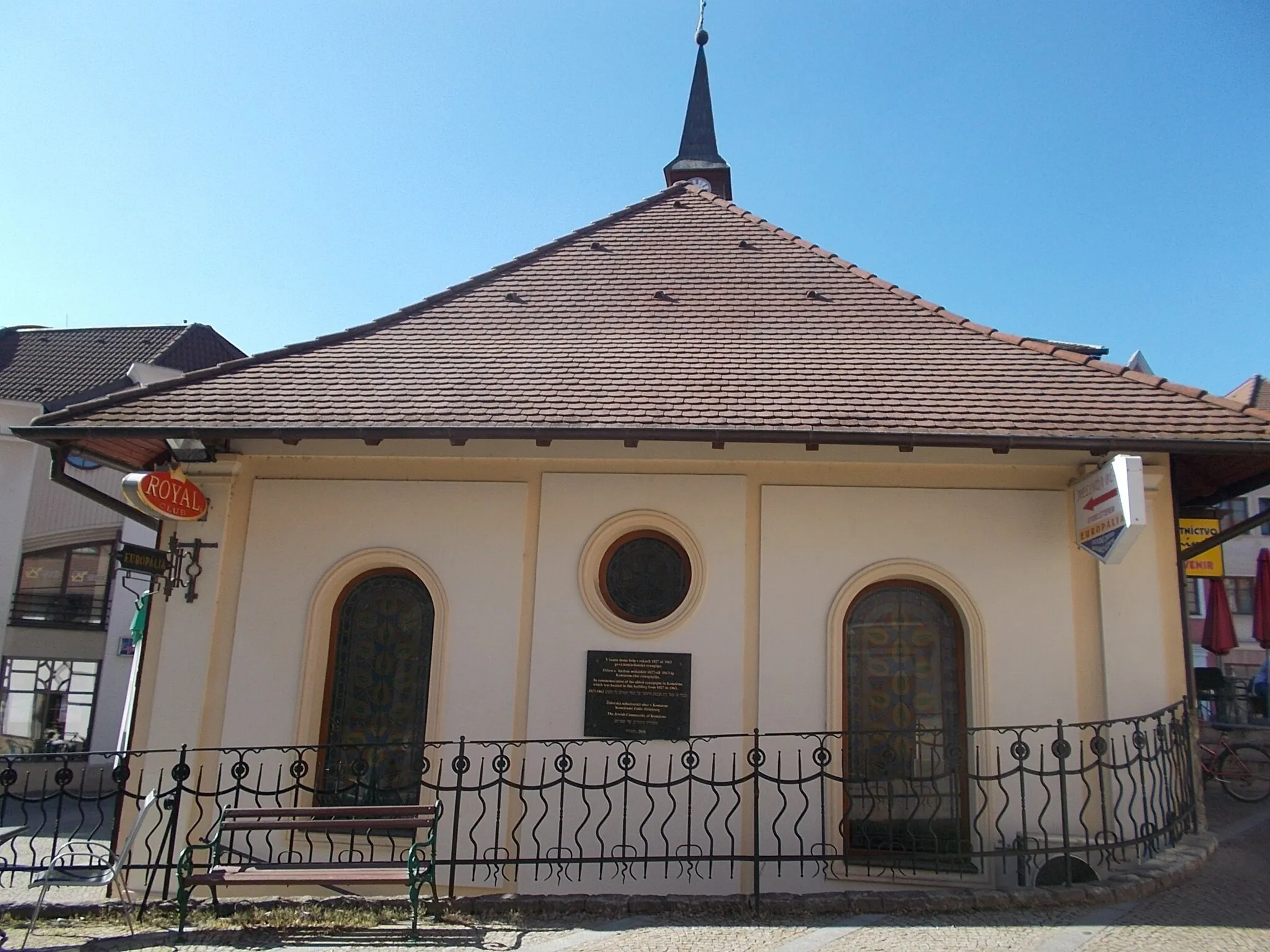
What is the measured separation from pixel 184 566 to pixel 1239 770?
1067 cm

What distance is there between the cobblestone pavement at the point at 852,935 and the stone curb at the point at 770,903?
8cm

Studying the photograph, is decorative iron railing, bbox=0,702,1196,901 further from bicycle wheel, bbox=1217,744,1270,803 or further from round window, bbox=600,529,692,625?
bicycle wheel, bbox=1217,744,1270,803

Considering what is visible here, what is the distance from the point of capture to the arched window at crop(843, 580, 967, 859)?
7.56m

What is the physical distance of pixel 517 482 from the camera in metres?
8.29

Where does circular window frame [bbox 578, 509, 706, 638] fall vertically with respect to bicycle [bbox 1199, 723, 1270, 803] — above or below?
above

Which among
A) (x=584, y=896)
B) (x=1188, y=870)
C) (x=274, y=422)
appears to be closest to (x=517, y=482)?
(x=274, y=422)

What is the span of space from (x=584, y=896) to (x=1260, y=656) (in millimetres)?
36656

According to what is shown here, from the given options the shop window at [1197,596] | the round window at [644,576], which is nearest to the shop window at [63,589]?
the round window at [644,576]

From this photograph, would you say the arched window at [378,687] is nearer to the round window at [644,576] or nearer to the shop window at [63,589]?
the round window at [644,576]

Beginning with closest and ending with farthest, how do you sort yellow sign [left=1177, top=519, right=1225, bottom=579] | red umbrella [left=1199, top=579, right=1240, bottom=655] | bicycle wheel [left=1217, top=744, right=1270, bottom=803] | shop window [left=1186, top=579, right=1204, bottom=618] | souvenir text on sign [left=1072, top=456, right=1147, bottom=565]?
souvenir text on sign [left=1072, top=456, right=1147, bottom=565] < yellow sign [left=1177, top=519, right=1225, bottom=579] < bicycle wheel [left=1217, top=744, right=1270, bottom=803] < red umbrella [left=1199, top=579, right=1240, bottom=655] < shop window [left=1186, top=579, right=1204, bottom=618]

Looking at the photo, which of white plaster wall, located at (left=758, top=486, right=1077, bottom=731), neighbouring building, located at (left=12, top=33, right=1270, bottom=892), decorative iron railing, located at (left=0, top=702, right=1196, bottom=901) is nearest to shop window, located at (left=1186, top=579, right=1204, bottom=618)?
neighbouring building, located at (left=12, top=33, right=1270, bottom=892)

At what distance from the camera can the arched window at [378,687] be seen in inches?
318

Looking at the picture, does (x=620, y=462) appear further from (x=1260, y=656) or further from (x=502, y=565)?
(x=1260, y=656)

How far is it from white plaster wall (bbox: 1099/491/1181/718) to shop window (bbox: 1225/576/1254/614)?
1276 inches
